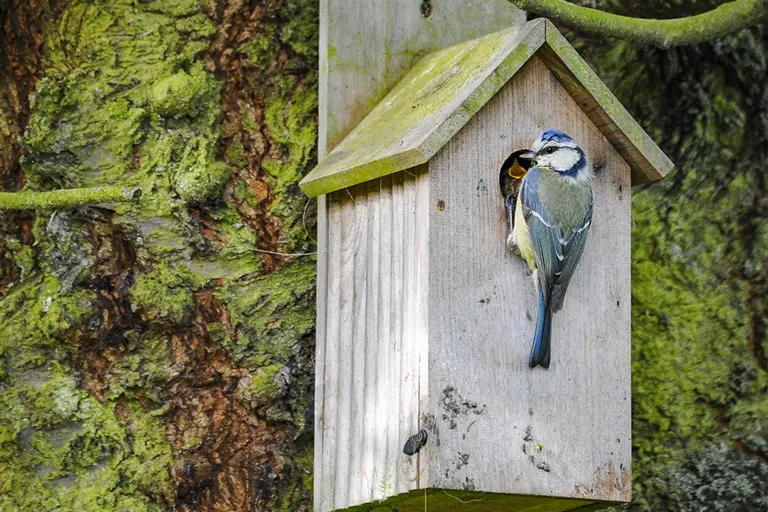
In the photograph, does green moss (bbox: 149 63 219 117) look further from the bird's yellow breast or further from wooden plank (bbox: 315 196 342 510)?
the bird's yellow breast

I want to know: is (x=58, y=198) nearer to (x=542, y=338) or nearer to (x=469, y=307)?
(x=469, y=307)

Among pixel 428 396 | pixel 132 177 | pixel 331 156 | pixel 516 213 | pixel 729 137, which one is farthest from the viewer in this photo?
pixel 729 137

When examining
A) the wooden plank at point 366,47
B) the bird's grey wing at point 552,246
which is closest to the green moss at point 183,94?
the wooden plank at point 366,47

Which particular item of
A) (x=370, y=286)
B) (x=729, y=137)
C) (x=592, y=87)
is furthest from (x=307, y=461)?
(x=729, y=137)

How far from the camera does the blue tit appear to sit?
11.4 ft

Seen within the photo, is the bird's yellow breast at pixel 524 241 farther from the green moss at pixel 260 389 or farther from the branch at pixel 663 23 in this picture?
the green moss at pixel 260 389

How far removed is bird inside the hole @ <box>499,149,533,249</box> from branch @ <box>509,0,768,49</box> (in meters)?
0.43

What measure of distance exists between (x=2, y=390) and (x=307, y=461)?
95 cm

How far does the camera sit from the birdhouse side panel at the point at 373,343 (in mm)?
3354

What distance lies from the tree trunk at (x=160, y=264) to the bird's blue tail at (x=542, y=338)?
0.87 metres

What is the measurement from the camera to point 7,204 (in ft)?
12.1

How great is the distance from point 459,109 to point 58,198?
1.14 meters

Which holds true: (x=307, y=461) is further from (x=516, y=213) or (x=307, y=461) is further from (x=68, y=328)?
(x=516, y=213)

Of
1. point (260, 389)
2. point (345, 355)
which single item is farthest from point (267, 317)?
point (345, 355)
